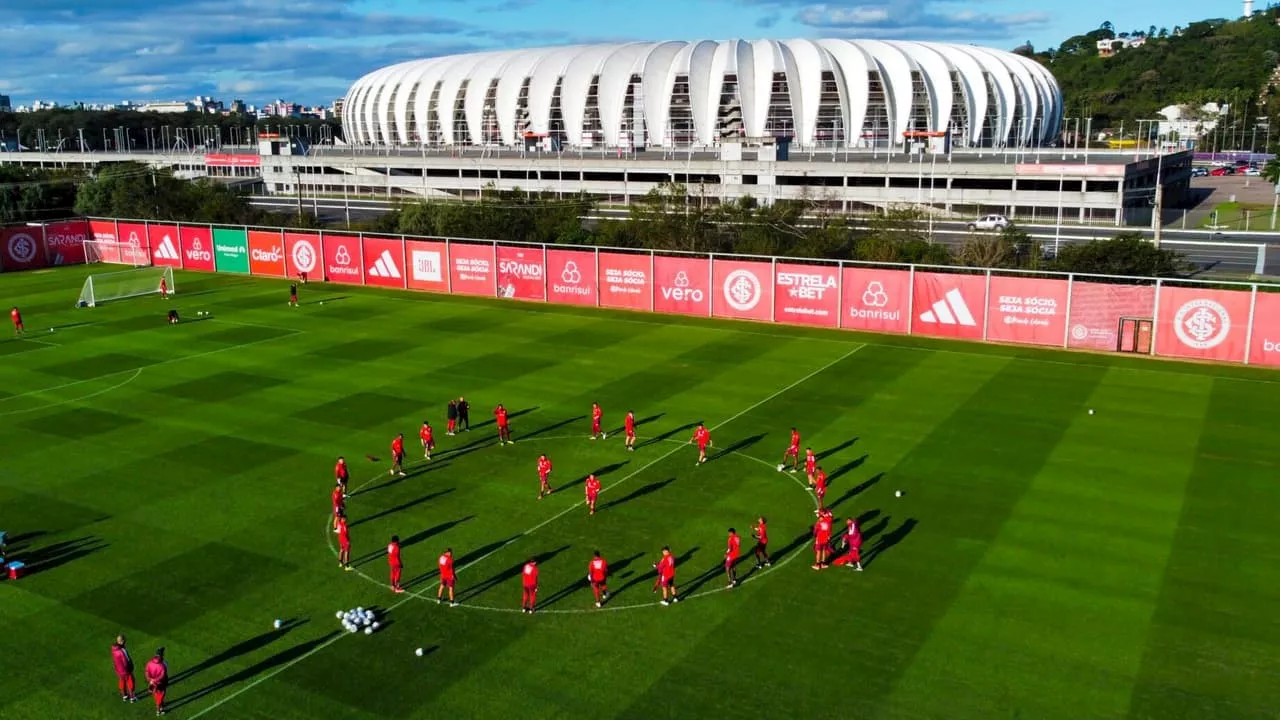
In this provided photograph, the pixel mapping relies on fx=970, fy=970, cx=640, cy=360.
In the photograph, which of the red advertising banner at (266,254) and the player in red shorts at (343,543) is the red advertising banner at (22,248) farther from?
the player in red shorts at (343,543)

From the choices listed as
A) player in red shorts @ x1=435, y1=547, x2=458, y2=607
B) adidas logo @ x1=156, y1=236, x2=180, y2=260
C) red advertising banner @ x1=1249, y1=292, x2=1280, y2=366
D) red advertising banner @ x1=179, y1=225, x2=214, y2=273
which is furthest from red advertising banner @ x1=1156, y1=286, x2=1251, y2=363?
adidas logo @ x1=156, y1=236, x2=180, y2=260

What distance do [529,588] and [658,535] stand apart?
4.63 m

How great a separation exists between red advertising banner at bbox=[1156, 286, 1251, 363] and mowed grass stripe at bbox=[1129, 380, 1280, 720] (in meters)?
10.3

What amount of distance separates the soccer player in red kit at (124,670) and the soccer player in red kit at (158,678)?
1.19ft

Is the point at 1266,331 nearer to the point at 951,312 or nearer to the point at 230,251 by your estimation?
the point at 951,312

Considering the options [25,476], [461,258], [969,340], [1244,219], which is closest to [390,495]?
[25,476]

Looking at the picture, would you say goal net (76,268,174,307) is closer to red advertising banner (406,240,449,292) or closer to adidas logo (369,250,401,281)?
adidas logo (369,250,401,281)

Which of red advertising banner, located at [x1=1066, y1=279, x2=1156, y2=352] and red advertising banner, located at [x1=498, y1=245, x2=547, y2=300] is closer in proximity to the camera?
red advertising banner, located at [x1=1066, y1=279, x2=1156, y2=352]

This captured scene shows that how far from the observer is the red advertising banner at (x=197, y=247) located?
66.5m

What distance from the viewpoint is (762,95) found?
4862 inches

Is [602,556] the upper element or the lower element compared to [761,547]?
lower

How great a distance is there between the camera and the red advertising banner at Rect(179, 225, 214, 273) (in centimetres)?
6650

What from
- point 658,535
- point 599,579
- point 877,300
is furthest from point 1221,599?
point 877,300

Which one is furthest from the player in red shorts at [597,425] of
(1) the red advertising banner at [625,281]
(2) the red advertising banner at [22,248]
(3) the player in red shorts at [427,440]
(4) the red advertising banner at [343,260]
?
(2) the red advertising banner at [22,248]
